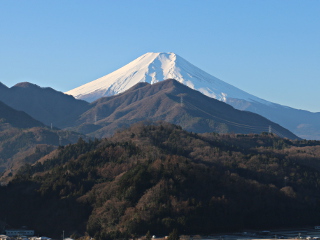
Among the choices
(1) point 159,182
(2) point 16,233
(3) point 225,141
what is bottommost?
(2) point 16,233

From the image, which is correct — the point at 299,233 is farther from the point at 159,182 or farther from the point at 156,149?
the point at 156,149

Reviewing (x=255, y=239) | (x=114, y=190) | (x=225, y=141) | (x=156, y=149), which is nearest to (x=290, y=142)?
(x=225, y=141)

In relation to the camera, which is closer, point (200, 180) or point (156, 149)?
point (200, 180)

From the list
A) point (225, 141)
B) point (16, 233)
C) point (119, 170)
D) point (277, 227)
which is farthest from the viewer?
point (225, 141)

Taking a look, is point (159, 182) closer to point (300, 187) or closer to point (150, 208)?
point (150, 208)

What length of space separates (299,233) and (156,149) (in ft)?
145

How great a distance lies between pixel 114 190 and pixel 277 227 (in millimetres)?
21816

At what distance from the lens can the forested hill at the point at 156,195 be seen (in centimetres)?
9312

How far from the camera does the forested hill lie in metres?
93.1

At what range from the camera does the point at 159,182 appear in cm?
10156

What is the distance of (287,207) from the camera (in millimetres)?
105562

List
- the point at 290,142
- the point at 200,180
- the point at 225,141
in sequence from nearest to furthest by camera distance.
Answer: the point at 200,180 → the point at 225,141 → the point at 290,142

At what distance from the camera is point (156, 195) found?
97750 millimetres

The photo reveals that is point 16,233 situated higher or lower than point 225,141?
lower
